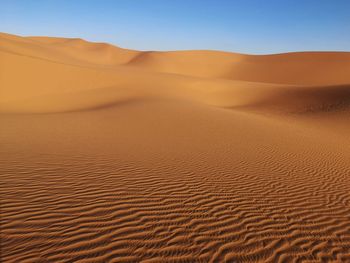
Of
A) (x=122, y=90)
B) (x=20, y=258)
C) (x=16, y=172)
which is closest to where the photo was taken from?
(x=20, y=258)

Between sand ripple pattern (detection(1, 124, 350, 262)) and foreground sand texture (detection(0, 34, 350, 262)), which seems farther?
foreground sand texture (detection(0, 34, 350, 262))

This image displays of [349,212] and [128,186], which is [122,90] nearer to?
[128,186]

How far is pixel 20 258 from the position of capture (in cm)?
334

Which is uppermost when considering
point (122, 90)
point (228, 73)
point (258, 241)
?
point (228, 73)

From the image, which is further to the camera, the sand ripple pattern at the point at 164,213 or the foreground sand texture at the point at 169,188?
the foreground sand texture at the point at 169,188

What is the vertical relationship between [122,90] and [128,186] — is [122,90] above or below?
above

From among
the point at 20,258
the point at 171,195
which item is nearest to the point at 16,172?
the point at 20,258

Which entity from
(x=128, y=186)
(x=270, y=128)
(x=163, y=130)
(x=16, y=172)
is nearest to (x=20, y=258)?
(x=128, y=186)

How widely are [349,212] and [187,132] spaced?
7.25 metres

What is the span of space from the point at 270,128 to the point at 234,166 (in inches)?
274

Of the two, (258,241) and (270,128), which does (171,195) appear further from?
(270,128)

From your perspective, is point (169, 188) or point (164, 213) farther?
point (169, 188)

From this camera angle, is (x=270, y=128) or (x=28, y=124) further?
(x=270, y=128)

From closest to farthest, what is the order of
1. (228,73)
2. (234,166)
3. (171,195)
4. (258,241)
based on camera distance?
(258,241), (171,195), (234,166), (228,73)
